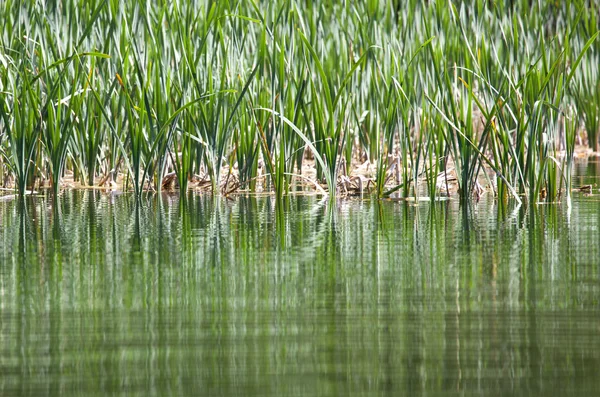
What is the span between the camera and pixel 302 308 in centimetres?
222

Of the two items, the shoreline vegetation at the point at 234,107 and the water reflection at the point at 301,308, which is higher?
the shoreline vegetation at the point at 234,107

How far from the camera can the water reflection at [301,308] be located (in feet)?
5.46

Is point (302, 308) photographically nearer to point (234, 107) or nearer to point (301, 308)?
point (301, 308)

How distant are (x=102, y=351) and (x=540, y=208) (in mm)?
3190

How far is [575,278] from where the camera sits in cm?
261

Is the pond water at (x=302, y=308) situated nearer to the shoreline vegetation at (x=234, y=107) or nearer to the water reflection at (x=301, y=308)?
the water reflection at (x=301, y=308)

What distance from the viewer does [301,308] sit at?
222cm

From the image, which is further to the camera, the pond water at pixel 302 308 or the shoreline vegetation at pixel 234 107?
the shoreline vegetation at pixel 234 107

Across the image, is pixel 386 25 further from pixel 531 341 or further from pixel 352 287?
pixel 531 341

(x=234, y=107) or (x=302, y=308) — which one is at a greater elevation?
(x=234, y=107)

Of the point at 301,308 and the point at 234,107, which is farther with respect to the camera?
the point at 234,107

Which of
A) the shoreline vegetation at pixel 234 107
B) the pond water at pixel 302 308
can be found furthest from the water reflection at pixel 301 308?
the shoreline vegetation at pixel 234 107

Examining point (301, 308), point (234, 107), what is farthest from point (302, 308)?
point (234, 107)

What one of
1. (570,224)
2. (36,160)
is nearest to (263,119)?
(36,160)
